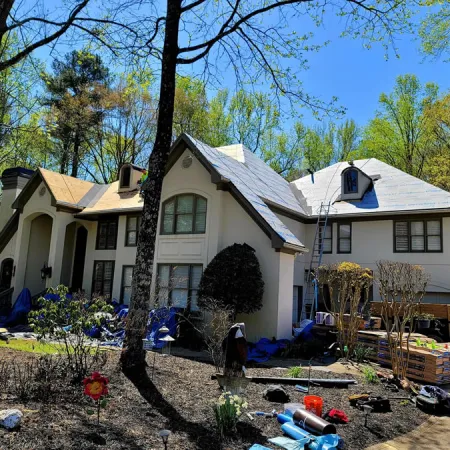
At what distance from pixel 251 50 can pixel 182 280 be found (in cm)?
824

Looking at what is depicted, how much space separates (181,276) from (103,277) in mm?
6128

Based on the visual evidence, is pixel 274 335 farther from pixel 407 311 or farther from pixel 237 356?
pixel 237 356

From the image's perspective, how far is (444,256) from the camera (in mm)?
16000

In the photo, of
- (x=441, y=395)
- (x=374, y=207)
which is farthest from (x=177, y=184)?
(x=441, y=395)

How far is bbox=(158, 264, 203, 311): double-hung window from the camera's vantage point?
1471cm

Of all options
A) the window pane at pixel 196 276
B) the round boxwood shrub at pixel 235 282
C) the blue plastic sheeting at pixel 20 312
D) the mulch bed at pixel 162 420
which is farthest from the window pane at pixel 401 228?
the blue plastic sheeting at pixel 20 312

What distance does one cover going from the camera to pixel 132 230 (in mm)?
18641

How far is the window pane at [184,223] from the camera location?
50.8 feet

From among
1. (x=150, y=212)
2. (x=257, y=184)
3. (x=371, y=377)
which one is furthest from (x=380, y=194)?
(x=150, y=212)

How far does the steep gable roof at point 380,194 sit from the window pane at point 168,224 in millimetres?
6932

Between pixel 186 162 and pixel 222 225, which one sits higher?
pixel 186 162

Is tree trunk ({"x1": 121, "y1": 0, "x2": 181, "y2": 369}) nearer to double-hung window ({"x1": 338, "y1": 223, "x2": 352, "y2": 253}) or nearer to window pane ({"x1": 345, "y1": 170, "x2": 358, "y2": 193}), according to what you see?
double-hung window ({"x1": 338, "y1": 223, "x2": 352, "y2": 253})

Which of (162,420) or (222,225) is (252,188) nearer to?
(222,225)

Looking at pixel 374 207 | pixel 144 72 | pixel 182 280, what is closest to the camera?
pixel 144 72
